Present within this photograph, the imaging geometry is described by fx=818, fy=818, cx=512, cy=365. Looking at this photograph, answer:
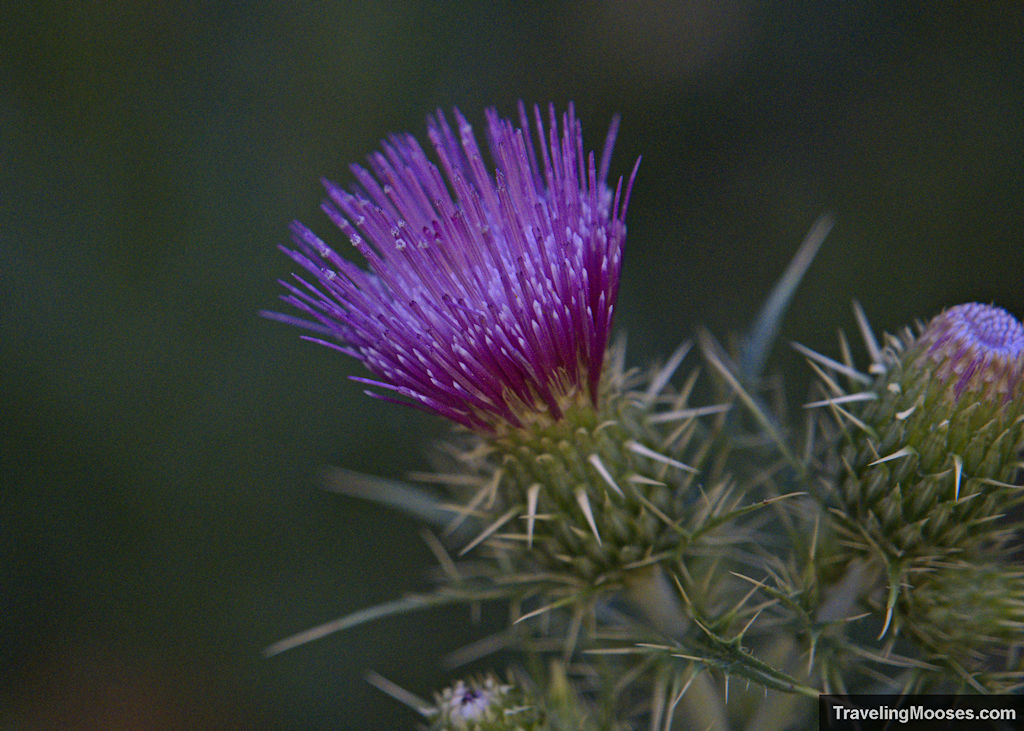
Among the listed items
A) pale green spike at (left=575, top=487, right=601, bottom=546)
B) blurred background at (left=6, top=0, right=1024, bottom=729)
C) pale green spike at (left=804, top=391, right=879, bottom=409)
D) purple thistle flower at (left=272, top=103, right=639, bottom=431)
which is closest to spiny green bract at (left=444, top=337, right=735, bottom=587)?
pale green spike at (left=575, top=487, right=601, bottom=546)

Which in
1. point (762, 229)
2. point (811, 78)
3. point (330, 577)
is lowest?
point (330, 577)

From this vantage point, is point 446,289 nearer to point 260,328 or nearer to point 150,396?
point 260,328

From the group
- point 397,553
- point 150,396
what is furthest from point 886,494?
point 150,396

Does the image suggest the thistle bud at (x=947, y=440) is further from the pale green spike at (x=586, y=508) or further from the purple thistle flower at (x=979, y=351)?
the pale green spike at (x=586, y=508)

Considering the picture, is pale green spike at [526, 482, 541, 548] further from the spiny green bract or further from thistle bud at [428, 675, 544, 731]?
thistle bud at [428, 675, 544, 731]

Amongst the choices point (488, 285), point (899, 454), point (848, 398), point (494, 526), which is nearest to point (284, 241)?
point (488, 285)
